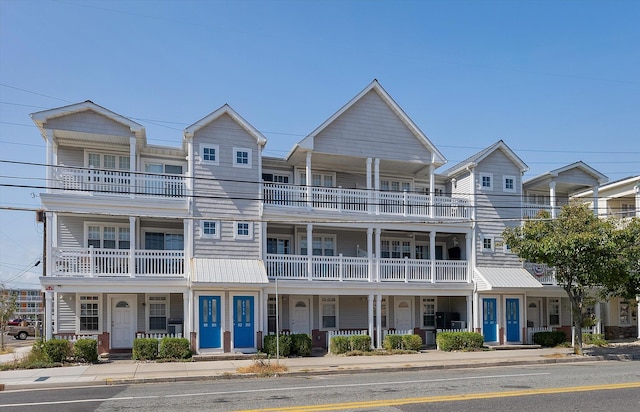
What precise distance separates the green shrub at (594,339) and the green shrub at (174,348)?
59.9ft

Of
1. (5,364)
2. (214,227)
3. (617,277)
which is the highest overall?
(214,227)

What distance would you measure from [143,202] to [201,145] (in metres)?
3.24

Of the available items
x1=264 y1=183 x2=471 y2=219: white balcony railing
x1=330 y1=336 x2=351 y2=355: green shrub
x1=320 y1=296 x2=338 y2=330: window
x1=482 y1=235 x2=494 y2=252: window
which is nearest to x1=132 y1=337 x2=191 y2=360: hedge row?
x1=330 y1=336 x2=351 y2=355: green shrub

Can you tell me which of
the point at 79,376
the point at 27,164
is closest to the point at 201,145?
the point at 27,164

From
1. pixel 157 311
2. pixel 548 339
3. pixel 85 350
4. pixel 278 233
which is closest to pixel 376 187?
pixel 278 233

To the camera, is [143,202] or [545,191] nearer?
[143,202]

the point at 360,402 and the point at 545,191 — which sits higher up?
the point at 545,191

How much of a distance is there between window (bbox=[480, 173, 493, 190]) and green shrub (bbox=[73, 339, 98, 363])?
718 inches

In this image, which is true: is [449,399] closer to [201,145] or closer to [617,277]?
[617,277]

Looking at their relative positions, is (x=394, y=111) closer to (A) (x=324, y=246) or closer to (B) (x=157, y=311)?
(A) (x=324, y=246)

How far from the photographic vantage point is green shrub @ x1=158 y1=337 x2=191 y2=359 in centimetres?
2081

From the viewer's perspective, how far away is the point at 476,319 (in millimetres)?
26203

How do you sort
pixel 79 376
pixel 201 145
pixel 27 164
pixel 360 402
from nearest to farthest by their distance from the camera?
pixel 360 402 → pixel 79 376 → pixel 27 164 → pixel 201 145

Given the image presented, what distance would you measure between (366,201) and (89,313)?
12.5m
